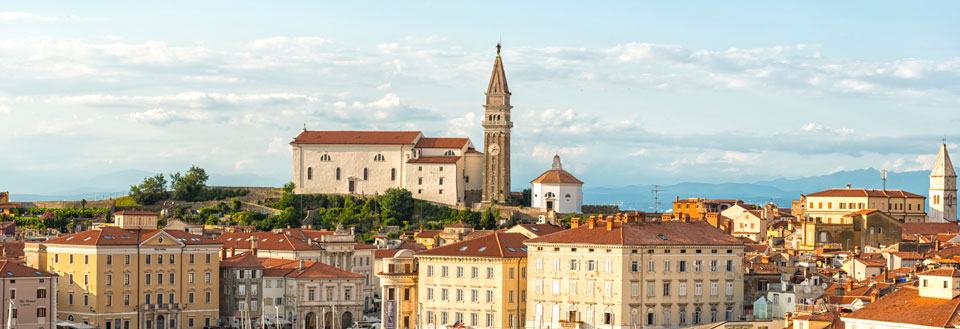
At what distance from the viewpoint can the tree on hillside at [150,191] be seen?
17350 cm

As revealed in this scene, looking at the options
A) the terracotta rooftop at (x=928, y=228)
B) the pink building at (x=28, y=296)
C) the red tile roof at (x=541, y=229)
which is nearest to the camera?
the pink building at (x=28, y=296)

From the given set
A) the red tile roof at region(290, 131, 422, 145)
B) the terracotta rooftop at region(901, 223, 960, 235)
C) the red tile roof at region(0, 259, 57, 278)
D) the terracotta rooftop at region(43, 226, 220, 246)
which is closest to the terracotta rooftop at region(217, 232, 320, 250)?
the terracotta rooftop at region(43, 226, 220, 246)

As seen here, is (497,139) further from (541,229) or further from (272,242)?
(541,229)

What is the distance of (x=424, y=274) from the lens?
90.1 metres

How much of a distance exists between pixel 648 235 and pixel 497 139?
80706 millimetres

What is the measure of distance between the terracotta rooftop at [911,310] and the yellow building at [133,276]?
50.4 metres

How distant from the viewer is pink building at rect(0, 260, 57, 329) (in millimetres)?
92875

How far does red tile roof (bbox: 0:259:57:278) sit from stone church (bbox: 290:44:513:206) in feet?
241

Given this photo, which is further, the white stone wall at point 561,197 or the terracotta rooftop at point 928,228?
the white stone wall at point 561,197

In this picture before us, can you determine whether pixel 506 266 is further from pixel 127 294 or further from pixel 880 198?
pixel 880 198

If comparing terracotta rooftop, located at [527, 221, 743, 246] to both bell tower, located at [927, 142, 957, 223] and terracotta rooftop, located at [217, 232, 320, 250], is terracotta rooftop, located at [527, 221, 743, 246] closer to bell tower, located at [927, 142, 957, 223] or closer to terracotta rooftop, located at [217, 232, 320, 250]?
terracotta rooftop, located at [217, 232, 320, 250]

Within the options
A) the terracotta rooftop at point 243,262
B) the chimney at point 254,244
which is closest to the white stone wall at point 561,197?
the chimney at point 254,244

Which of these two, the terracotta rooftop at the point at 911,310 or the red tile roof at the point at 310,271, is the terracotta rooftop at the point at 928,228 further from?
the terracotta rooftop at the point at 911,310

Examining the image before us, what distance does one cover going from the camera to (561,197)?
15888cm
